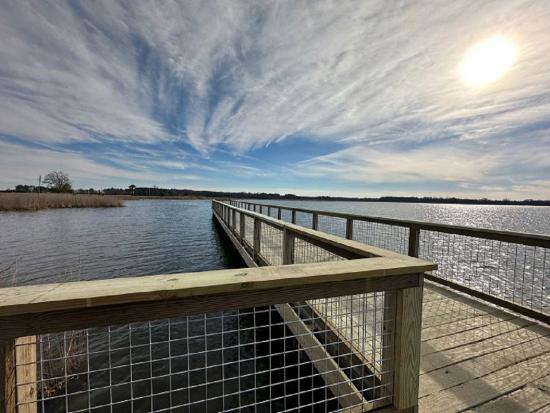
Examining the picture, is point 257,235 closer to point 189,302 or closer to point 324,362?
point 324,362

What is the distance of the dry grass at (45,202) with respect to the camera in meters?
27.7

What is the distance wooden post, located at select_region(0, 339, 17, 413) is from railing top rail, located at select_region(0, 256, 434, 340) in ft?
0.26

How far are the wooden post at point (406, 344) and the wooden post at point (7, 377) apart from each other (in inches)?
71.4

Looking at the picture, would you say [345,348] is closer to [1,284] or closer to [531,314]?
[531,314]

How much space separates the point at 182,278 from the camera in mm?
1204

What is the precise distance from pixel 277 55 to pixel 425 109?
5.53m

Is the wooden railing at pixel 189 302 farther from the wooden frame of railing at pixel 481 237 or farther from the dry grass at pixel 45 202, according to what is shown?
the dry grass at pixel 45 202

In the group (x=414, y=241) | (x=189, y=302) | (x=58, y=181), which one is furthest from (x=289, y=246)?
(x=58, y=181)

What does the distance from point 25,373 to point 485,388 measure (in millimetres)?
3046

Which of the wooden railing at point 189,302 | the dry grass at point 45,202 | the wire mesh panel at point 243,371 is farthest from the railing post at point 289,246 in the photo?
the dry grass at point 45,202

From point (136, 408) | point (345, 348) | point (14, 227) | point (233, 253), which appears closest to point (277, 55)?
point (233, 253)

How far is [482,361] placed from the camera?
8.20ft

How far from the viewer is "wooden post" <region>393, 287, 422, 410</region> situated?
1.55 m

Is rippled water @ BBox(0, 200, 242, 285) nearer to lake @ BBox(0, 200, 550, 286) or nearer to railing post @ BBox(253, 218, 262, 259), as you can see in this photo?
lake @ BBox(0, 200, 550, 286)
